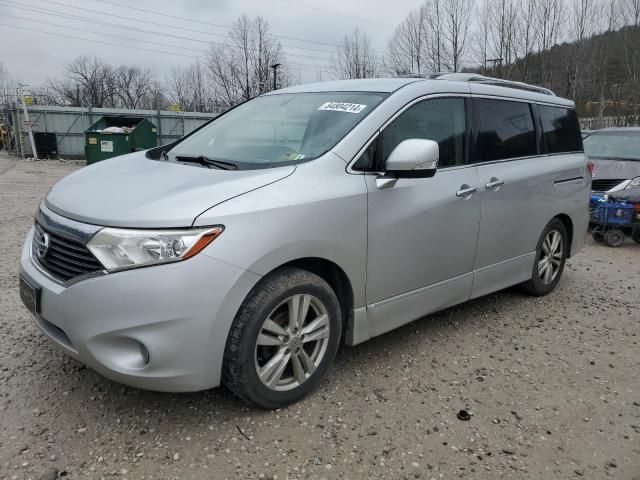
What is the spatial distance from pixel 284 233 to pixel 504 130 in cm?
237

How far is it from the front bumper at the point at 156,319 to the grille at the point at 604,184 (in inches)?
284

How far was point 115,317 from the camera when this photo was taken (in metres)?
2.33

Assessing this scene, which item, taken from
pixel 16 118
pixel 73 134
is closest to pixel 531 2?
pixel 73 134

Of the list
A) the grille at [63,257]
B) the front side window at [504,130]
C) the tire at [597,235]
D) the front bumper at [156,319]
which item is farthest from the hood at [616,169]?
the grille at [63,257]

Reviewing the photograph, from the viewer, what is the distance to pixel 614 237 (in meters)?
7.54

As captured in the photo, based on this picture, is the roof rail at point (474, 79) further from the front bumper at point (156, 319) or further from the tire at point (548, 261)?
the front bumper at point (156, 319)

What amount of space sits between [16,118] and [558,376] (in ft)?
86.9

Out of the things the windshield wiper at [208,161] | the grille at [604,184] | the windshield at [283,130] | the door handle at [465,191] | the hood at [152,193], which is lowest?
the grille at [604,184]

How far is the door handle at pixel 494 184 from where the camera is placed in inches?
150

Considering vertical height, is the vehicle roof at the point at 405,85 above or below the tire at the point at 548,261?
above

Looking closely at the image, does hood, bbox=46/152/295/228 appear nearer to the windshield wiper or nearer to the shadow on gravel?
the windshield wiper

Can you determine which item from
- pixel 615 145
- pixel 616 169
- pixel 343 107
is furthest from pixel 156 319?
pixel 615 145

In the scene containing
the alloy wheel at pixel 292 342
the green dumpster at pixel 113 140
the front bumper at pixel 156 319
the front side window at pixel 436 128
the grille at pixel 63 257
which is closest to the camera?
the front bumper at pixel 156 319

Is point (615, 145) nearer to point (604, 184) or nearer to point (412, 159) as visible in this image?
point (604, 184)
